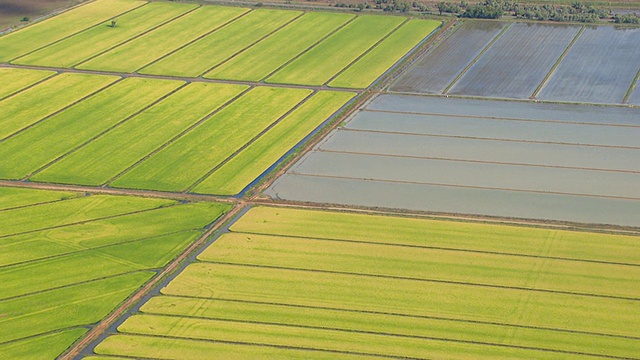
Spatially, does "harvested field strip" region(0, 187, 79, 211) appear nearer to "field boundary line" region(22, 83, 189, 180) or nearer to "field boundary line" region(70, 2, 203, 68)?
"field boundary line" region(22, 83, 189, 180)

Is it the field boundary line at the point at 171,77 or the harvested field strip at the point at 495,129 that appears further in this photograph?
the field boundary line at the point at 171,77

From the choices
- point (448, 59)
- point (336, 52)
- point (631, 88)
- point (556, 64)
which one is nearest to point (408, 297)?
point (631, 88)

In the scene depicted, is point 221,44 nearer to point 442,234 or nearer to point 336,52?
point 336,52

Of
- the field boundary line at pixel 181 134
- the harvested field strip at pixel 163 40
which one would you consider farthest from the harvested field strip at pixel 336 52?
the harvested field strip at pixel 163 40

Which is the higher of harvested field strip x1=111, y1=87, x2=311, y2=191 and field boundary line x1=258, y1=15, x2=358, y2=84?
field boundary line x1=258, y1=15, x2=358, y2=84

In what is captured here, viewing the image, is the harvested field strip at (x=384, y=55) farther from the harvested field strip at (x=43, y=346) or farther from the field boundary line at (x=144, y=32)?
the harvested field strip at (x=43, y=346)

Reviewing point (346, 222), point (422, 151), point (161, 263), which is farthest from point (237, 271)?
point (422, 151)

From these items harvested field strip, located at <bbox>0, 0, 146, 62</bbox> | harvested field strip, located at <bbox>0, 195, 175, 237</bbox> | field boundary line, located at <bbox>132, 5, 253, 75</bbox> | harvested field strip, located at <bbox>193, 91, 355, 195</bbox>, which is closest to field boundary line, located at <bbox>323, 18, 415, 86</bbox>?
harvested field strip, located at <bbox>193, 91, 355, 195</bbox>
